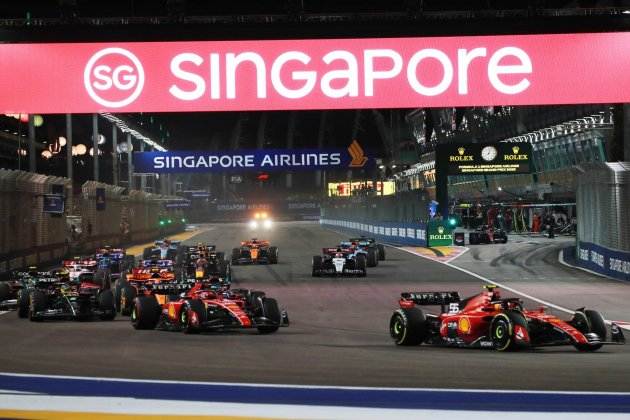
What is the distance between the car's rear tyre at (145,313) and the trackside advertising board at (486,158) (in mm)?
29750

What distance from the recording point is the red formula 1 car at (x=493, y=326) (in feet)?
39.5

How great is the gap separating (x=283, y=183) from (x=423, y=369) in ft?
434

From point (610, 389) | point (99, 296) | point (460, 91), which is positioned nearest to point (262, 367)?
point (610, 389)

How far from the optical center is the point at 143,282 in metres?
19.8

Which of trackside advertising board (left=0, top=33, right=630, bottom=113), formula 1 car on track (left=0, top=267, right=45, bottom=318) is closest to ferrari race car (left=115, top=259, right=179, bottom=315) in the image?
formula 1 car on track (left=0, top=267, right=45, bottom=318)

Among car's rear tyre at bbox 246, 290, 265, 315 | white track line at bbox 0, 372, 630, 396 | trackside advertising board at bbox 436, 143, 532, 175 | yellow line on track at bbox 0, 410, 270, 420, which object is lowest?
white track line at bbox 0, 372, 630, 396

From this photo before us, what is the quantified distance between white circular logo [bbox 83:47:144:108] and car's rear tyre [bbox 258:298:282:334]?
237 inches

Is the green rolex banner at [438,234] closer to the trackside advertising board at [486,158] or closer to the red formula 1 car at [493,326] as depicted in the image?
the trackside advertising board at [486,158]

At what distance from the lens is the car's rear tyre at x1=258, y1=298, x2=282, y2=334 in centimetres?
1505

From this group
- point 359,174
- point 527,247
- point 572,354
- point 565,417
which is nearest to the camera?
point 565,417

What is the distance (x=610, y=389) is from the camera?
8.87 metres

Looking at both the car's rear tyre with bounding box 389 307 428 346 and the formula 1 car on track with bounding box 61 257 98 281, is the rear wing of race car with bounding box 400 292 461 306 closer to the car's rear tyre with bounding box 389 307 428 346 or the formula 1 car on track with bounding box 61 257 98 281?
the car's rear tyre with bounding box 389 307 428 346

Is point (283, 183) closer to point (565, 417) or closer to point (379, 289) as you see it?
point (379, 289)

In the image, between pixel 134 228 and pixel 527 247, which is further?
pixel 134 228
